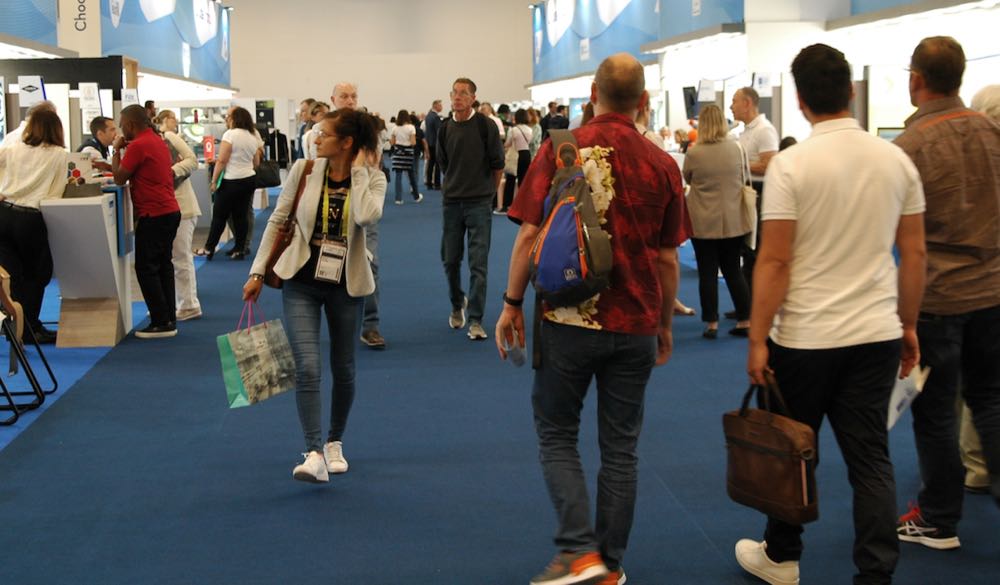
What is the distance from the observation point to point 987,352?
325cm

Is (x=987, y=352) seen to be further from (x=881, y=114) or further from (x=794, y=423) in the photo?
(x=881, y=114)

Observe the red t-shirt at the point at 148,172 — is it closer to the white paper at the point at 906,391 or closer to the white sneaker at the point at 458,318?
the white sneaker at the point at 458,318

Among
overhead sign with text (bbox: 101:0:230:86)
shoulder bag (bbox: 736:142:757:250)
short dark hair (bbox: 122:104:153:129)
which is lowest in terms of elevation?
shoulder bag (bbox: 736:142:757:250)

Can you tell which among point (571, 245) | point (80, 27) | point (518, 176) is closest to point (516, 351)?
point (571, 245)

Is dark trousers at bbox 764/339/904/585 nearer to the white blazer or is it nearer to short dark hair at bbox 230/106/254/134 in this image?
the white blazer

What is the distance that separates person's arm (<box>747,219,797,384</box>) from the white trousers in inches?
215

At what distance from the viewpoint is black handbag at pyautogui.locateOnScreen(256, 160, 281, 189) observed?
1052cm

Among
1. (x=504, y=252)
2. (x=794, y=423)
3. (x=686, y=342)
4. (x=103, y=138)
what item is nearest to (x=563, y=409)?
(x=794, y=423)

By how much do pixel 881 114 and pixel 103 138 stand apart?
20.9 feet

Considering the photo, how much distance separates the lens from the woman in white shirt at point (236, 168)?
1020 centimetres

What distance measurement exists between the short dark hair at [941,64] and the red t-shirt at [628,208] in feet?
2.76

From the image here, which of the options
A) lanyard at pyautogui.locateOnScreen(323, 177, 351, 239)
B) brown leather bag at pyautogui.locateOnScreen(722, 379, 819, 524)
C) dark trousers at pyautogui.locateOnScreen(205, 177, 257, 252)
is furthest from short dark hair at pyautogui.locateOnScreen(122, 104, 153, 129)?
brown leather bag at pyautogui.locateOnScreen(722, 379, 819, 524)

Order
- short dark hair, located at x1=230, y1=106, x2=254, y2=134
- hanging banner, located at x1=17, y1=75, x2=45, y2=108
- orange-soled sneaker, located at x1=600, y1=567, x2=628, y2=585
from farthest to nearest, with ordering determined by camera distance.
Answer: short dark hair, located at x1=230, y1=106, x2=254, y2=134
hanging banner, located at x1=17, y1=75, x2=45, y2=108
orange-soled sneaker, located at x1=600, y1=567, x2=628, y2=585

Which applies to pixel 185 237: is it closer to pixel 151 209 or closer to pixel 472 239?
pixel 151 209
